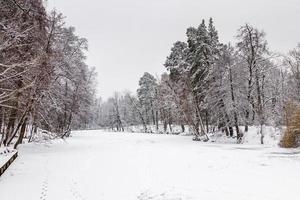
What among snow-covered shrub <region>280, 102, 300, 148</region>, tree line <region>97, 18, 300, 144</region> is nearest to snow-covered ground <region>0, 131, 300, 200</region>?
snow-covered shrub <region>280, 102, 300, 148</region>

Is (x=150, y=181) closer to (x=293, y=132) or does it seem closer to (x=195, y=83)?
(x=293, y=132)

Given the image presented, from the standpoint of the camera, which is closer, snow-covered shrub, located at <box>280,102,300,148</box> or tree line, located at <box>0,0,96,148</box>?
tree line, located at <box>0,0,96,148</box>

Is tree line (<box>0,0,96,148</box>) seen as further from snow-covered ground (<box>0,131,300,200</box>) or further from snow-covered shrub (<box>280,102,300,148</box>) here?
snow-covered shrub (<box>280,102,300,148</box>)

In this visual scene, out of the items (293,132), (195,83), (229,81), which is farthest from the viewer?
(195,83)

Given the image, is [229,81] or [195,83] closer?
[229,81]

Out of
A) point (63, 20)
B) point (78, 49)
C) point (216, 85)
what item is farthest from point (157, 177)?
point (216, 85)

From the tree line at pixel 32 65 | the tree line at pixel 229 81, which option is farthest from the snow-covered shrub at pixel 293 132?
the tree line at pixel 32 65

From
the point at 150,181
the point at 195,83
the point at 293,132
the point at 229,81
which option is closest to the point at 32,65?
the point at 150,181

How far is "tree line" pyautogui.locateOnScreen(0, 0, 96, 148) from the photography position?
12566 mm

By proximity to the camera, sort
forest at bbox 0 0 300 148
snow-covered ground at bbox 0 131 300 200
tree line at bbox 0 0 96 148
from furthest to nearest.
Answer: forest at bbox 0 0 300 148 < tree line at bbox 0 0 96 148 < snow-covered ground at bbox 0 131 300 200

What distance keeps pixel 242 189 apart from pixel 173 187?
2.05 m

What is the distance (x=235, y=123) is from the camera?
106 ft

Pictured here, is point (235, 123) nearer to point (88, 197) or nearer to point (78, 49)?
point (78, 49)

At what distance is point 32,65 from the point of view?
13.1 m
